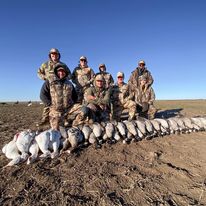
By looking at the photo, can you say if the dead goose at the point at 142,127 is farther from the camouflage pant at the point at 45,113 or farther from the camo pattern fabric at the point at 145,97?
the camouflage pant at the point at 45,113

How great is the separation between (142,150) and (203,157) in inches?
47.6

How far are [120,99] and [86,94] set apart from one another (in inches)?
55.8

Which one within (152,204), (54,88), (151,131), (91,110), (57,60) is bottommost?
(152,204)

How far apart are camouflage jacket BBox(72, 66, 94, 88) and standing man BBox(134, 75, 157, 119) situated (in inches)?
77.4

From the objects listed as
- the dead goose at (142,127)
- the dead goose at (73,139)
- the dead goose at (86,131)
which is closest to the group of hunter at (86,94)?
the dead goose at (73,139)

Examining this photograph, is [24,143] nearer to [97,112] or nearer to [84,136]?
[84,136]

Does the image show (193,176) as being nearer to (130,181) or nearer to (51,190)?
(130,181)

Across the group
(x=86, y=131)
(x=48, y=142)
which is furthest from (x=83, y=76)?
(x=48, y=142)

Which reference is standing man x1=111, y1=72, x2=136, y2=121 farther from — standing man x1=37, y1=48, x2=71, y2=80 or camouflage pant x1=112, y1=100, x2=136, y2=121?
standing man x1=37, y1=48, x2=71, y2=80

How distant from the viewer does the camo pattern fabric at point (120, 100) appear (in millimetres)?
7770

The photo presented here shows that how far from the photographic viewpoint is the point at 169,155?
4625 mm

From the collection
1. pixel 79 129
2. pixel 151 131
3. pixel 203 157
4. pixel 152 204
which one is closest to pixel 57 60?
pixel 79 129

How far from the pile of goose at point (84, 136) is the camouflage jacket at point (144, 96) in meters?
1.89

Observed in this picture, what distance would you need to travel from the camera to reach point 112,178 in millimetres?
3516
